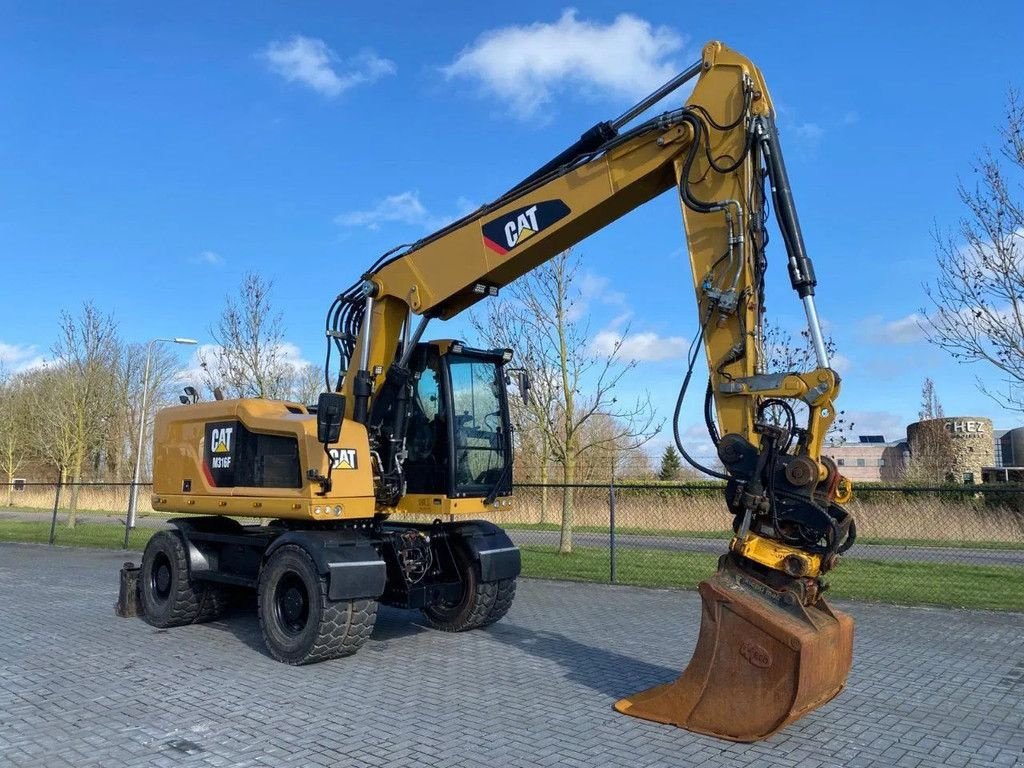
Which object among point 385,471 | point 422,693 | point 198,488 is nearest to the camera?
point 422,693

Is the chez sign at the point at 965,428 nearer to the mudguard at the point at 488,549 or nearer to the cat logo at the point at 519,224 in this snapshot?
the mudguard at the point at 488,549

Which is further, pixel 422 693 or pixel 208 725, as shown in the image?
pixel 422 693

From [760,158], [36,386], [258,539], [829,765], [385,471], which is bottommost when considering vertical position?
[829,765]

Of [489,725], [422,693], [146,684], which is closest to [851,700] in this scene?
[489,725]

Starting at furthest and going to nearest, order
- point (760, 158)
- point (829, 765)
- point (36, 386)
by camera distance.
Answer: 1. point (36, 386)
2. point (760, 158)
3. point (829, 765)

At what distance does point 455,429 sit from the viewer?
26.6 ft

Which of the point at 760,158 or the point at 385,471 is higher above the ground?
the point at 760,158

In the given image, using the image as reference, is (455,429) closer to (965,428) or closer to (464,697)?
(464,697)

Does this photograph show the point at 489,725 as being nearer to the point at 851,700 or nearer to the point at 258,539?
the point at 851,700

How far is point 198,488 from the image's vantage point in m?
8.98

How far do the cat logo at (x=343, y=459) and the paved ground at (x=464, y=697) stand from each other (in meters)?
1.75

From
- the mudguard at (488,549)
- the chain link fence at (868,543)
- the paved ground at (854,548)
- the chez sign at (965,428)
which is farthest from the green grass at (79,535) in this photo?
the chez sign at (965,428)

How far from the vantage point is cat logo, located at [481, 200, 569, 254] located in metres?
6.91

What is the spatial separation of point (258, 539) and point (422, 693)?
10.1 ft
